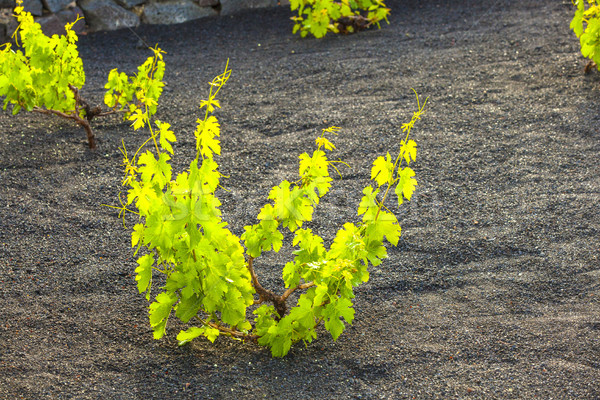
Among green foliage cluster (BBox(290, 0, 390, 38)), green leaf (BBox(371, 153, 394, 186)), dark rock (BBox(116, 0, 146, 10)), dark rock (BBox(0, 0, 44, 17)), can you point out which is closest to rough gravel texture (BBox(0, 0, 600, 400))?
green foliage cluster (BBox(290, 0, 390, 38))

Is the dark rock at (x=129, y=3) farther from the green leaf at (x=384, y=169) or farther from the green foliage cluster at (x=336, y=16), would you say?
the green leaf at (x=384, y=169)

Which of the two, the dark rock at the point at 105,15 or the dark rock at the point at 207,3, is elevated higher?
Result: the dark rock at the point at 207,3

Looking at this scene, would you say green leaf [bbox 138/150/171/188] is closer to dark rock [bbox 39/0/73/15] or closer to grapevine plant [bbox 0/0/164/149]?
grapevine plant [bbox 0/0/164/149]

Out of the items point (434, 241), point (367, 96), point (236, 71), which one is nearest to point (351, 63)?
point (367, 96)

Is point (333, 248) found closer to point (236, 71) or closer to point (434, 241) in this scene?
point (434, 241)

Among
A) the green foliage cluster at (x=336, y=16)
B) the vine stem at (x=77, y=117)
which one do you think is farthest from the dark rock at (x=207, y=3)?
the vine stem at (x=77, y=117)

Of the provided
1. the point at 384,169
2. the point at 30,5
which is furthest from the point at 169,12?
the point at 384,169

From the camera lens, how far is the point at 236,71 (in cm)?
487

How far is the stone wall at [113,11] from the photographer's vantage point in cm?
542

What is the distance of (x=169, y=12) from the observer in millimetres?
5777

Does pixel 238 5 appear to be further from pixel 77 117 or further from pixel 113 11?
pixel 77 117

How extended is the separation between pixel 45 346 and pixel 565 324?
2080 millimetres

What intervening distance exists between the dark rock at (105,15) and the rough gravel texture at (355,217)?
18cm

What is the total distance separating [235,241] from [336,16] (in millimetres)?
3428
